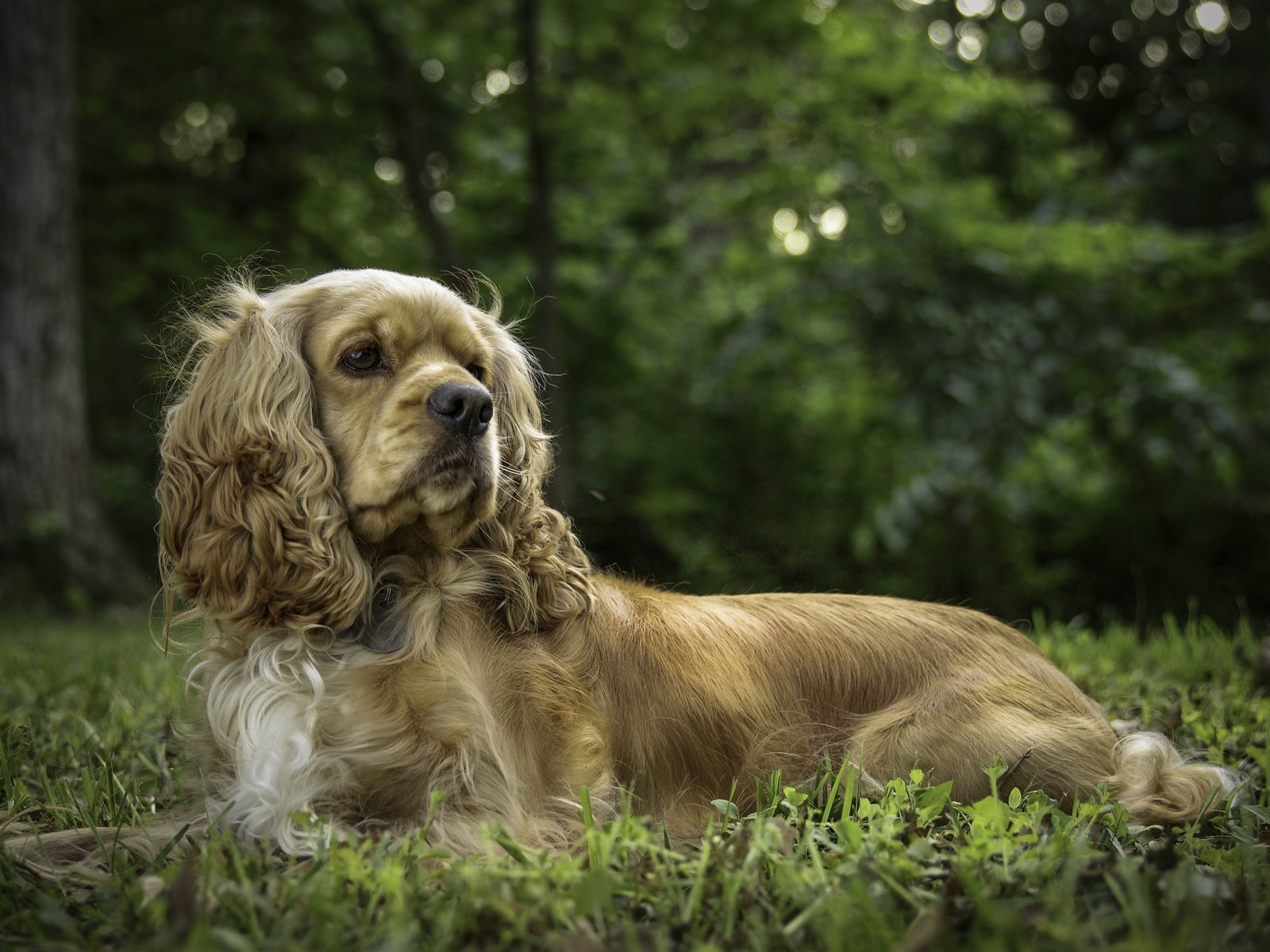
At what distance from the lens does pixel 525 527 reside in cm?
261

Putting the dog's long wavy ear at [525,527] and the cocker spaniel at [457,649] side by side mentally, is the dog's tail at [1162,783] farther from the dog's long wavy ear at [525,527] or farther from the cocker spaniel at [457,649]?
the dog's long wavy ear at [525,527]

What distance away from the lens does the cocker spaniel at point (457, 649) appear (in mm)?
2180

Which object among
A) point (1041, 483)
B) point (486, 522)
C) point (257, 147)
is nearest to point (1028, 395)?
point (1041, 483)

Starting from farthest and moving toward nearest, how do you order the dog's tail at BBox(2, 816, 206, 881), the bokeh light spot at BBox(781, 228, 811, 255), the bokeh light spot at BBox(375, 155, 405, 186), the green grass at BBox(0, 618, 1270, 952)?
the bokeh light spot at BBox(375, 155, 405, 186), the bokeh light spot at BBox(781, 228, 811, 255), the dog's tail at BBox(2, 816, 206, 881), the green grass at BBox(0, 618, 1270, 952)

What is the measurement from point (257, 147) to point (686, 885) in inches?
395

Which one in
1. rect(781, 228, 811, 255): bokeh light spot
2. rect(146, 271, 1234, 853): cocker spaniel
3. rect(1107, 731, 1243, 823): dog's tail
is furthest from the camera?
rect(781, 228, 811, 255): bokeh light spot

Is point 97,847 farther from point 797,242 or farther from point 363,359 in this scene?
point 797,242

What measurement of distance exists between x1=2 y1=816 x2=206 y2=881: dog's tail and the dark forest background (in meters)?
3.97

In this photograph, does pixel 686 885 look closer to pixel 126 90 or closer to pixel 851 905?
pixel 851 905

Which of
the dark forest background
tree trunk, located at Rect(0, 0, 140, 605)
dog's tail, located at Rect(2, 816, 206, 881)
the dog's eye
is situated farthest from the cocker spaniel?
tree trunk, located at Rect(0, 0, 140, 605)

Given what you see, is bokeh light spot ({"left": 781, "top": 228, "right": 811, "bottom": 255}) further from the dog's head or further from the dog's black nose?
the dog's black nose

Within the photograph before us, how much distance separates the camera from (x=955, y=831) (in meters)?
2.07

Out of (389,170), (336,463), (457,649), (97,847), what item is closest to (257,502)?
(336,463)

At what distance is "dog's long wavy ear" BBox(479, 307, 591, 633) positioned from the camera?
2.48 metres
